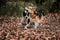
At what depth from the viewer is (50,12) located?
15875 mm

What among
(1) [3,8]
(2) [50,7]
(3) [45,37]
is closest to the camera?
(3) [45,37]

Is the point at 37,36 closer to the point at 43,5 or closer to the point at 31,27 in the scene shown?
the point at 31,27

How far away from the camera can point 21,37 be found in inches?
267

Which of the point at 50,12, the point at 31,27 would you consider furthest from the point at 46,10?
the point at 31,27

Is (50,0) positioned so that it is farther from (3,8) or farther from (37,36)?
(37,36)

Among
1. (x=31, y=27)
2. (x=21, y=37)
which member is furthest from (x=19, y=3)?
(x=21, y=37)

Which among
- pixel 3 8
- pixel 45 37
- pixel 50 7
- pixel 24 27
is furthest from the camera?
pixel 50 7

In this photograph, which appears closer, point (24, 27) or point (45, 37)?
point (45, 37)

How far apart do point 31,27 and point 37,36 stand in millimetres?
1967

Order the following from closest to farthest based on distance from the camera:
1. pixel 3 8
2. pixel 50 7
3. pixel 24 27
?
pixel 24 27 < pixel 3 8 < pixel 50 7

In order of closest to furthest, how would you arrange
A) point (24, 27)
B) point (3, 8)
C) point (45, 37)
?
point (45, 37) < point (24, 27) < point (3, 8)

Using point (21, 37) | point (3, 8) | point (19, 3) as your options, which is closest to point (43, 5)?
point (19, 3)

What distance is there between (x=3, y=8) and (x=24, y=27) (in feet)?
22.2

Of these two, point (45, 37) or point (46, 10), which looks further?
point (46, 10)
